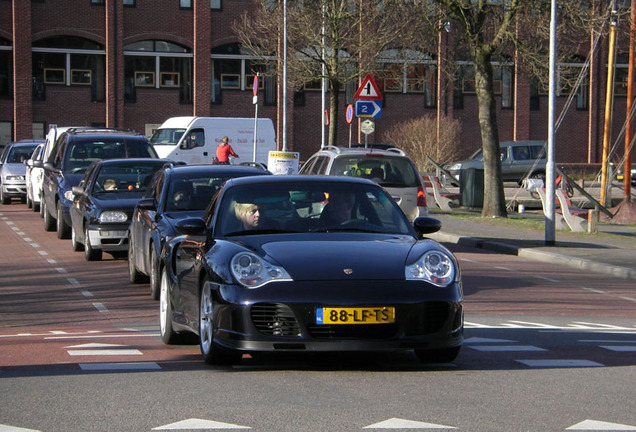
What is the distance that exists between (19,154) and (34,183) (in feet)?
19.5

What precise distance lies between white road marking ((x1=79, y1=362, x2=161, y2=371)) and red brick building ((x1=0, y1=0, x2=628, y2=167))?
4239cm

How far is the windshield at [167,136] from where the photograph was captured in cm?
3988

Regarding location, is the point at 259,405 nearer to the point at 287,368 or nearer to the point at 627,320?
the point at 287,368

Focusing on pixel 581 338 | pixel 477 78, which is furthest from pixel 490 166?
pixel 581 338

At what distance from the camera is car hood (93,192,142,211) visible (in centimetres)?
1775

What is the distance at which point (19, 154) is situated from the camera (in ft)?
115

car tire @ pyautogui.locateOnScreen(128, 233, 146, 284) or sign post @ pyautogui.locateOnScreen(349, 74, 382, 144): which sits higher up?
sign post @ pyautogui.locateOnScreen(349, 74, 382, 144)

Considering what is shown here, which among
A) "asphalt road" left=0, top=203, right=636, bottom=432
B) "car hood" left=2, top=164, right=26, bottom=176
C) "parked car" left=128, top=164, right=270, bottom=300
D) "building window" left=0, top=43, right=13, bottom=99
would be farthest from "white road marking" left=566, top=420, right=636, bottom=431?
"building window" left=0, top=43, right=13, bottom=99

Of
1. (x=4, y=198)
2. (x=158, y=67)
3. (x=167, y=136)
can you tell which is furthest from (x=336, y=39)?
(x=158, y=67)

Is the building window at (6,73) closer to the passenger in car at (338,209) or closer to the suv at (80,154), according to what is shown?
the suv at (80,154)

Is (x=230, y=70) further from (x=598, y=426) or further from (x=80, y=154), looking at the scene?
(x=598, y=426)

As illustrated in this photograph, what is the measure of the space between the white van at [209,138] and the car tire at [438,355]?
103ft

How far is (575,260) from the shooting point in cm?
1859

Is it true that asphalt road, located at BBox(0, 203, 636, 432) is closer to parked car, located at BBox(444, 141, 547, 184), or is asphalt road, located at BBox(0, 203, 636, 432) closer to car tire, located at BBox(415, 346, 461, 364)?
car tire, located at BBox(415, 346, 461, 364)
